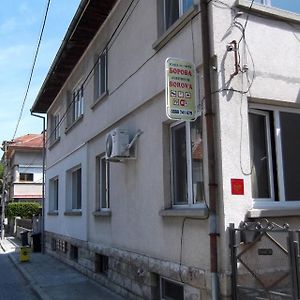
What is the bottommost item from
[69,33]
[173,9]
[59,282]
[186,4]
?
[59,282]

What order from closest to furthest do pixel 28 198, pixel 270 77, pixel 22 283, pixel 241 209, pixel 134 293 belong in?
pixel 241 209, pixel 270 77, pixel 134 293, pixel 22 283, pixel 28 198

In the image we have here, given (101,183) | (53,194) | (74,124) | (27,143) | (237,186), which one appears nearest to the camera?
(237,186)

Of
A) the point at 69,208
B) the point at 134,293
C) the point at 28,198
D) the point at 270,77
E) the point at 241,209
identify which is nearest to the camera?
the point at 241,209

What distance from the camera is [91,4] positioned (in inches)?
415

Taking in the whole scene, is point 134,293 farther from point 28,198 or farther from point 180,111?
point 28,198

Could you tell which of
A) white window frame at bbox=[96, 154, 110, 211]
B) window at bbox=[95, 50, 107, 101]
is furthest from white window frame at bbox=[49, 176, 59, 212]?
window at bbox=[95, 50, 107, 101]

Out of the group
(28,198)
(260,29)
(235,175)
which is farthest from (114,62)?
(28,198)

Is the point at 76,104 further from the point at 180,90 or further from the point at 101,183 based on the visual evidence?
the point at 180,90

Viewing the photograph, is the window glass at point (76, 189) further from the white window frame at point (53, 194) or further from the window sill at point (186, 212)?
the window sill at point (186, 212)

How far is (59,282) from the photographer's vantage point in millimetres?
11219

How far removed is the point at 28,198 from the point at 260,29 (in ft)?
117

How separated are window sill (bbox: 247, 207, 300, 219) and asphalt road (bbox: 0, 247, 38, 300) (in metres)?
6.00

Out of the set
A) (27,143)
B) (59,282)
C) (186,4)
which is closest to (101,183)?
(59,282)

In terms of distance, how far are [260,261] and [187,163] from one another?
1.89 metres
